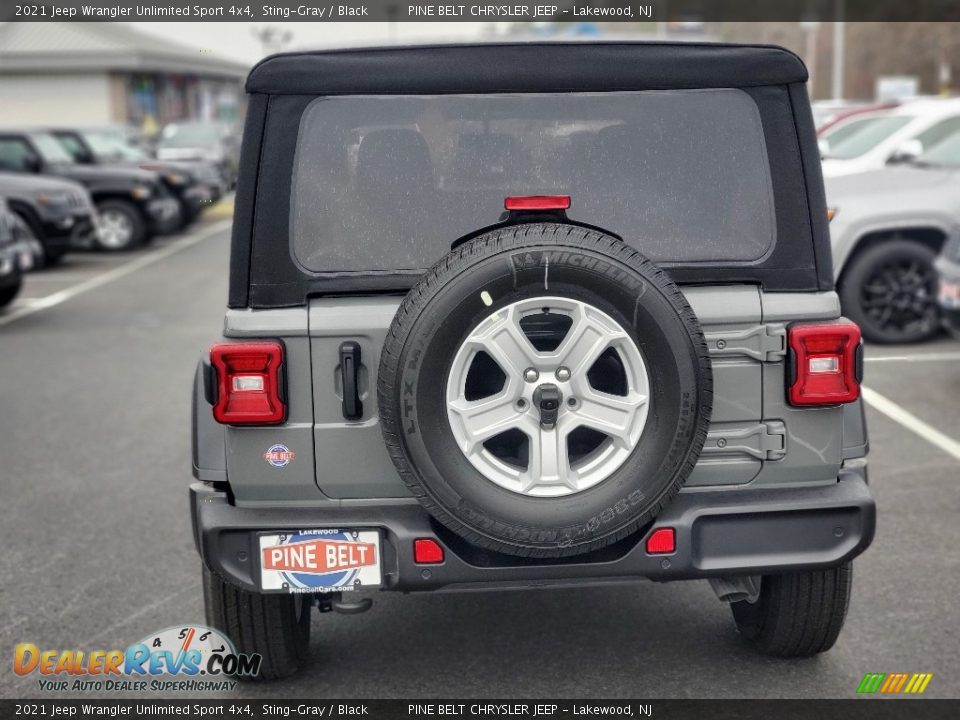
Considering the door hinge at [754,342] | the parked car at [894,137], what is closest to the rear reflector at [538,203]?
the door hinge at [754,342]

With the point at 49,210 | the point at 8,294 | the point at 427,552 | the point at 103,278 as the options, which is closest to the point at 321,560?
the point at 427,552

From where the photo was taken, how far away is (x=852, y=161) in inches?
459

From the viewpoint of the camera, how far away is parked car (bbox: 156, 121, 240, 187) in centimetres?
2620

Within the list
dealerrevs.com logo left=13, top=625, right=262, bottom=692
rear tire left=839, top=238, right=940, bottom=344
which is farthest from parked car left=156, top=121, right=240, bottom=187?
dealerrevs.com logo left=13, top=625, right=262, bottom=692

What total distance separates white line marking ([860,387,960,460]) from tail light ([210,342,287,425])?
4.39 m

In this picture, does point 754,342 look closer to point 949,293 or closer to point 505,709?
point 505,709

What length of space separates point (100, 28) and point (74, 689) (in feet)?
164

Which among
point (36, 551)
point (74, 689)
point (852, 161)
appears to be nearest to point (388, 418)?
point (74, 689)

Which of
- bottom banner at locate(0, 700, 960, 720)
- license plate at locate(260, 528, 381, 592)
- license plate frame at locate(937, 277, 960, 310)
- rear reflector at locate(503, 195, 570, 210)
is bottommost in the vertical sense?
bottom banner at locate(0, 700, 960, 720)

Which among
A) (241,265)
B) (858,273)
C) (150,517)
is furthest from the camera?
(858,273)

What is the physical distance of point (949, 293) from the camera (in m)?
8.24

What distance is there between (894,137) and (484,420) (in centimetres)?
938

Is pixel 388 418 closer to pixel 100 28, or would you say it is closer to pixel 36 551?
pixel 36 551

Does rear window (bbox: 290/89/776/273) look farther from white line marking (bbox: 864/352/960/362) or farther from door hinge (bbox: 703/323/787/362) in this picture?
white line marking (bbox: 864/352/960/362)
